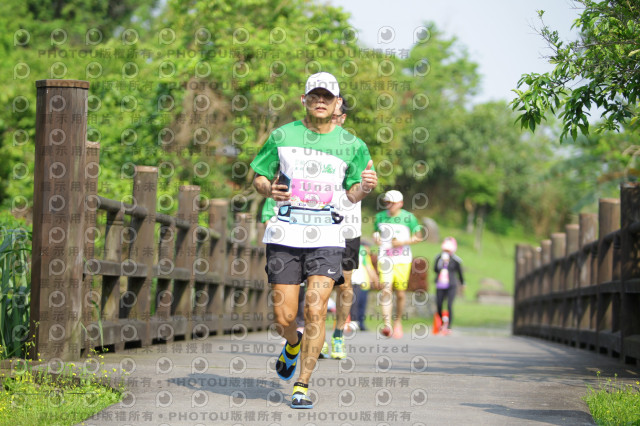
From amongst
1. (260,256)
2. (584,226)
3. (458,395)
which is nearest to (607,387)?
(458,395)

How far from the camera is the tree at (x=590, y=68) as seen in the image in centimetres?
655

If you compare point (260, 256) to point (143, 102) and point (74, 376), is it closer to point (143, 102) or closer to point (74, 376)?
point (143, 102)

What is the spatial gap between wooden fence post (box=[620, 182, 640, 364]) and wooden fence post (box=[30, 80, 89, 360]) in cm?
473

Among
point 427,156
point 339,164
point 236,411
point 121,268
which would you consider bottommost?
point 236,411

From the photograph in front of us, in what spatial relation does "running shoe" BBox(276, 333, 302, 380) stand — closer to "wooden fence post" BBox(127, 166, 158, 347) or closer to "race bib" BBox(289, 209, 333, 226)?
"race bib" BBox(289, 209, 333, 226)

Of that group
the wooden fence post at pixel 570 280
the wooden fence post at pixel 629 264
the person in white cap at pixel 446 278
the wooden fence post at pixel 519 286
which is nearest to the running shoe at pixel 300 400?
the wooden fence post at pixel 629 264

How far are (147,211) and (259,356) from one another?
160cm

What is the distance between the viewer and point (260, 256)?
50.2 feet

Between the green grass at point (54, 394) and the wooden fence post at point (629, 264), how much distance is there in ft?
15.8

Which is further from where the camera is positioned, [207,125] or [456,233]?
[456,233]

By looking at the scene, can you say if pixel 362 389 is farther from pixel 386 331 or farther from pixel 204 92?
pixel 204 92

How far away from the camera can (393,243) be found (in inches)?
492

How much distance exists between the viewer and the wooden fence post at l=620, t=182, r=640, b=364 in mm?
8984

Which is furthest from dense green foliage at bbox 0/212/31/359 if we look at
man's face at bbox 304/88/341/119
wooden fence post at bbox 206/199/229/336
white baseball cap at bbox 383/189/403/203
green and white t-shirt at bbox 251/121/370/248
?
white baseball cap at bbox 383/189/403/203
